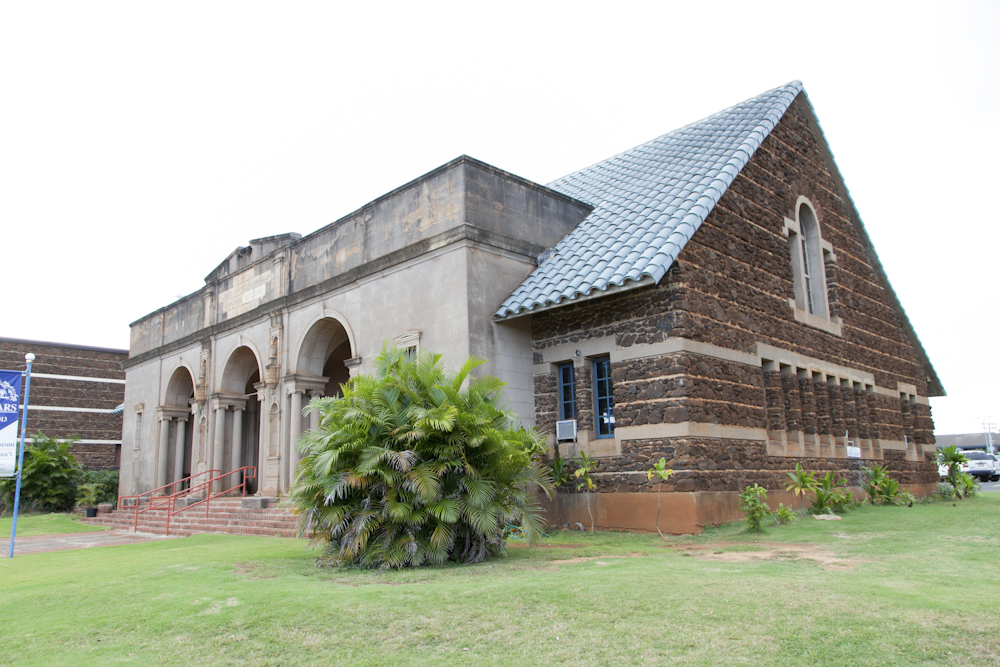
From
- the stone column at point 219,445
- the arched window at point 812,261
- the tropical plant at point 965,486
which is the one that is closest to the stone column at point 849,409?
the arched window at point 812,261

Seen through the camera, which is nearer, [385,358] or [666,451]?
[385,358]

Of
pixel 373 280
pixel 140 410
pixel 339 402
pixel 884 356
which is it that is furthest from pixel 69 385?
pixel 884 356

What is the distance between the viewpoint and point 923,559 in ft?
30.7

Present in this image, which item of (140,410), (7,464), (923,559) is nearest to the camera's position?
(923,559)

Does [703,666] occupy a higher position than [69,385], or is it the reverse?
[69,385]

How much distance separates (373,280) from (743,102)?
433 inches

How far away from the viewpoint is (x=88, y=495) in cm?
2719

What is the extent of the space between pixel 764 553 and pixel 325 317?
39.9 feet

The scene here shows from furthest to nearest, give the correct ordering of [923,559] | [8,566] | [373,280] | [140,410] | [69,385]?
[69,385]
[140,410]
[373,280]
[8,566]
[923,559]

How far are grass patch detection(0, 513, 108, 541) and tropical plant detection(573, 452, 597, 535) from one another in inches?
576

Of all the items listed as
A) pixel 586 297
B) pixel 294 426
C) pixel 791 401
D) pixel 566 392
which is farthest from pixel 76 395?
pixel 791 401

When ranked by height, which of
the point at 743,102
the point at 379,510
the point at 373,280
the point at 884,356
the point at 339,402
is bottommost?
the point at 379,510

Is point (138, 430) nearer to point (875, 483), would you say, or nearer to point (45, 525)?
point (45, 525)

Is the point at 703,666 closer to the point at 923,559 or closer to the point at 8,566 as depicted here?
the point at 923,559
